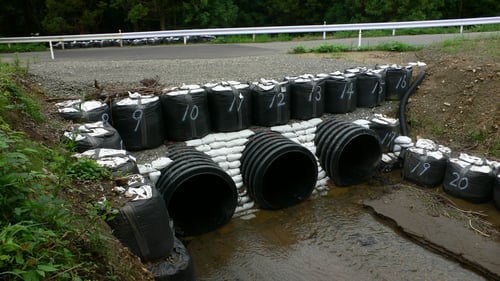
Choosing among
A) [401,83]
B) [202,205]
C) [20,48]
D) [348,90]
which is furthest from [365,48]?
[20,48]

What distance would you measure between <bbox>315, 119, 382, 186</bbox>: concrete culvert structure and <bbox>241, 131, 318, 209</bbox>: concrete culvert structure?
0.46 m

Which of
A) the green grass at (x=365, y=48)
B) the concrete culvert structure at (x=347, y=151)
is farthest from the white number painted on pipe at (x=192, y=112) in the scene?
the green grass at (x=365, y=48)

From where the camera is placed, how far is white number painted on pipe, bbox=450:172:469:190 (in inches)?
234

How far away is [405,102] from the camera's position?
26.0 feet

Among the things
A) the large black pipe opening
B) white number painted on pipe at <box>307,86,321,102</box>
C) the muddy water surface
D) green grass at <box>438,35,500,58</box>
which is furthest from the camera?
green grass at <box>438,35,500,58</box>

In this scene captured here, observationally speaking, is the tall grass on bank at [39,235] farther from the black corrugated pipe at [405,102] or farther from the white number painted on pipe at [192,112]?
the black corrugated pipe at [405,102]

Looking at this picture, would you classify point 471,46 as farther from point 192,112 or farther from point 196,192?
point 196,192

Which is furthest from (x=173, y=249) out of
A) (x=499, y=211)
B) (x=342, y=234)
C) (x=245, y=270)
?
(x=499, y=211)

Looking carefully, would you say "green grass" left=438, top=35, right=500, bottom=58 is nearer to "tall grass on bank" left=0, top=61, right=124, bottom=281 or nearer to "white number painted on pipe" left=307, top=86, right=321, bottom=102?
"white number painted on pipe" left=307, top=86, right=321, bottom=102

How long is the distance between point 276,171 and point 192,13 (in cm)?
1577

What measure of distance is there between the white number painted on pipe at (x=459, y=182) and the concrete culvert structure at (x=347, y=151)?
1.23m

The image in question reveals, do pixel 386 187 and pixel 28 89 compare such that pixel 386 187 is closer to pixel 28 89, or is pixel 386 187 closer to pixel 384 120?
pixel 384 120

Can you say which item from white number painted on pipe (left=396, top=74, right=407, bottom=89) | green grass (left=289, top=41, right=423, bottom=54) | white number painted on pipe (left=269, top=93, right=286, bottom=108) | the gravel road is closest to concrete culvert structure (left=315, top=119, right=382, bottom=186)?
white number painted on pipe (left=269, top=93, right=286, bottom=108)

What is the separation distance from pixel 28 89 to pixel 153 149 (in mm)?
2052
